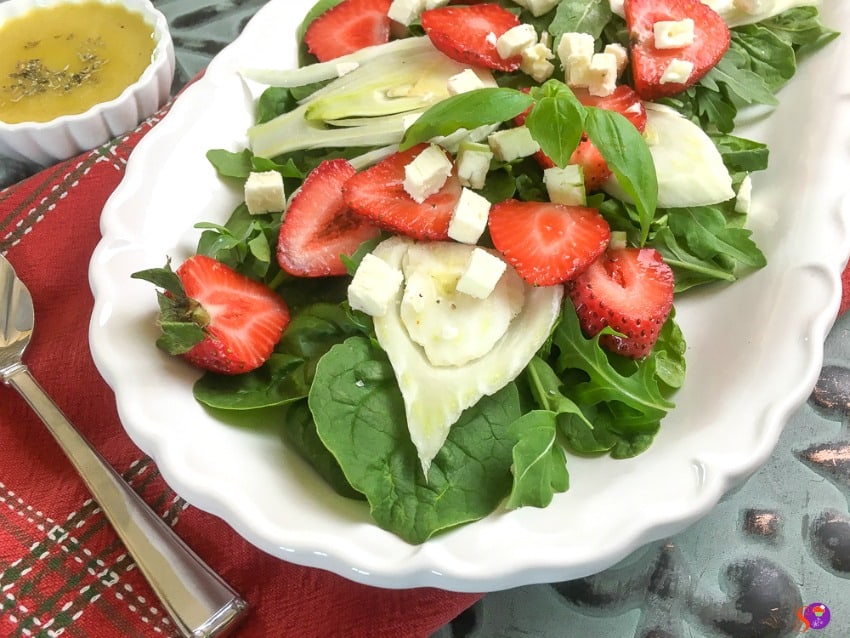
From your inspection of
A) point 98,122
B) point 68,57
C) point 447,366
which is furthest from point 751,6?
point 68,57

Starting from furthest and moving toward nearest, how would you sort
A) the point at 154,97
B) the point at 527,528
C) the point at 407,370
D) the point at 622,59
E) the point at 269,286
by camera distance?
the point at 154,97 < the point at 622,59 < the point at 269,286 < the point at 407,370 < the point at 527,528

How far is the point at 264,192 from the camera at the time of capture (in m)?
1.43

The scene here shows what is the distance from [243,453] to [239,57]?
0.87 meters

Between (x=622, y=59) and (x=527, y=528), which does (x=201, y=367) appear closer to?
(x=527, y=528)

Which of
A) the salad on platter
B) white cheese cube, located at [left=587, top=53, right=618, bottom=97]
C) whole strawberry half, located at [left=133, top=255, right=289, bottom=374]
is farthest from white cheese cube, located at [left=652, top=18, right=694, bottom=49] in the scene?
whole strawberry half, located at [left=133, top=255, right=289, bottom=374]

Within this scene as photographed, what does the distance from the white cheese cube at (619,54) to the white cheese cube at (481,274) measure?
0.54m

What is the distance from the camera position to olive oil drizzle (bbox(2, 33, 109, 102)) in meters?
2.18

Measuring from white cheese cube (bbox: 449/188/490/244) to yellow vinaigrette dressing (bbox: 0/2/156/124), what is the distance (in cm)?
130

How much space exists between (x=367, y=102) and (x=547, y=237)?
505 mm

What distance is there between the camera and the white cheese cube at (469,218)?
129 centimetres

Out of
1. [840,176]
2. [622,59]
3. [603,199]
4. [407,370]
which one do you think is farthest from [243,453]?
[840,176]

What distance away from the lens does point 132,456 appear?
1459 mm

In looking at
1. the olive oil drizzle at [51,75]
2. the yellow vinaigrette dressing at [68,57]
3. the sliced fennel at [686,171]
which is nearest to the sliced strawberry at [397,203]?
the sliced fennel at [686,171]

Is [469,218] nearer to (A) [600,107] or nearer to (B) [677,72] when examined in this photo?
(A) [600,107]
